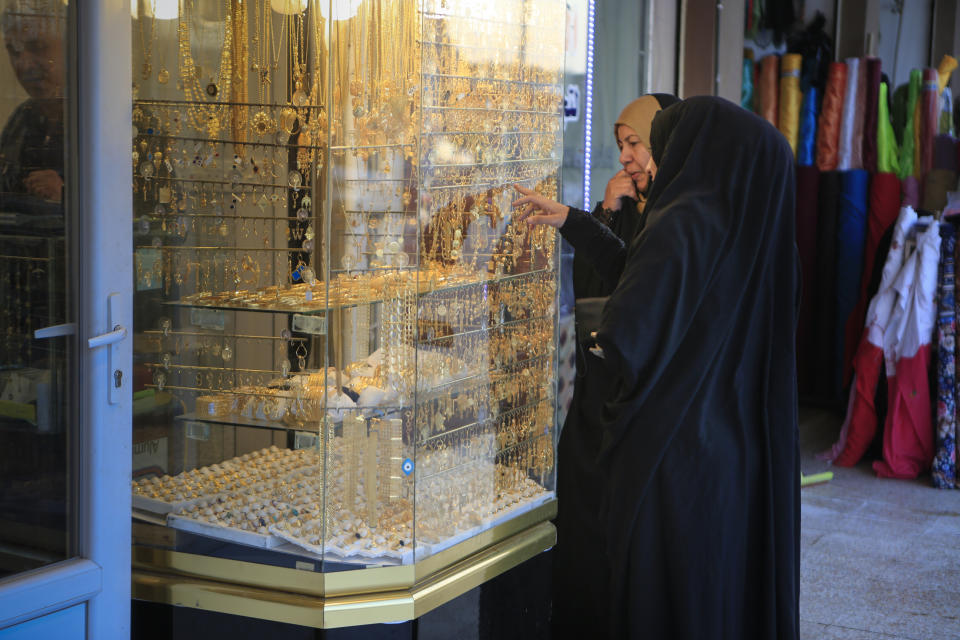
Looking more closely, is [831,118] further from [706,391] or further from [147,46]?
[147,46]

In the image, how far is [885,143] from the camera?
6055 mm

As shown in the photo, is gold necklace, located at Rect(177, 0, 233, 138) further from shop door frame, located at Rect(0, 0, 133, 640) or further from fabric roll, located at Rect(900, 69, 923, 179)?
fabric roll, located at Rect(900, 69, 923, 179)

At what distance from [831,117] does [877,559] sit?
130 inches

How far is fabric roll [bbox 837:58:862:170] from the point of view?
6.16 metres

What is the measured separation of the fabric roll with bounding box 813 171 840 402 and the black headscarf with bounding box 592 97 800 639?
4.15 meters

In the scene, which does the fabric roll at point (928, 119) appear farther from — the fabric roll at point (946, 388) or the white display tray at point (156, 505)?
the white display tray at point (156, 505)

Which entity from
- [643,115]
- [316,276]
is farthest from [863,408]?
[316,276]

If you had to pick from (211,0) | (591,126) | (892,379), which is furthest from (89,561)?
(892,379)

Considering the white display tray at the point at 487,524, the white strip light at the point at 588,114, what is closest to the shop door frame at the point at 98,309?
the white display tray at the point at 487,524

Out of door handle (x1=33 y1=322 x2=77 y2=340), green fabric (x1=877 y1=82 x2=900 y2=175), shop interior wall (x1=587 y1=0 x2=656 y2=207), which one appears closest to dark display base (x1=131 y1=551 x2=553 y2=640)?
door handle (x1=33 y1=322 x2=77 y2=340)

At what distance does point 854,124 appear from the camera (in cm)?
618

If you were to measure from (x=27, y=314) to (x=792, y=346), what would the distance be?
167cm

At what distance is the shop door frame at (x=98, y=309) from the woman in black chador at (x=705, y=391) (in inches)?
36.9

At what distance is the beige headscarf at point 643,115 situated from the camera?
9.71 ft
